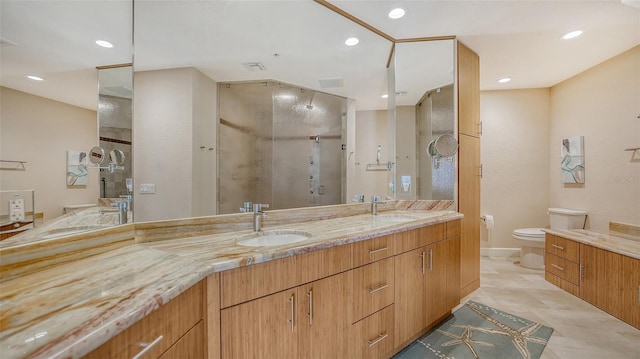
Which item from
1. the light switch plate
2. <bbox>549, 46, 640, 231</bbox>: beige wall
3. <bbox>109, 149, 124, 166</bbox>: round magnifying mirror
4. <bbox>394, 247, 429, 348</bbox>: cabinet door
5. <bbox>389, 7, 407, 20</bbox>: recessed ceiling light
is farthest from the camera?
<bbox>549, 46, 640, 231</bbox>: beige wall

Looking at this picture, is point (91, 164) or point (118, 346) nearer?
point (118, 346)

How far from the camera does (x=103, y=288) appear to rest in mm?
742

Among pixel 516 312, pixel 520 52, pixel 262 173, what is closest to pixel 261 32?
pixel 262 173

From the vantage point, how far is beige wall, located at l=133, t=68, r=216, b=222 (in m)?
1.36

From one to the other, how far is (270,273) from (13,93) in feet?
3.56

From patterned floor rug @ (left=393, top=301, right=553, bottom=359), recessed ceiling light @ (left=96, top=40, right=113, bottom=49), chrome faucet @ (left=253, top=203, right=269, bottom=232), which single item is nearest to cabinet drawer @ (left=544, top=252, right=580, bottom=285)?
patterned floor rug @ (left=393, top=301, right=553, bottom=359)

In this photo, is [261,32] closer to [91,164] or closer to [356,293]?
[91,164]

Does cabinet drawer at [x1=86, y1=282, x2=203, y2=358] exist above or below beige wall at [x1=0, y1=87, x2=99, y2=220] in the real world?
below

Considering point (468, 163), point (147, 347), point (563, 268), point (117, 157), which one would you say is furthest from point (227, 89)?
point (563, 268)

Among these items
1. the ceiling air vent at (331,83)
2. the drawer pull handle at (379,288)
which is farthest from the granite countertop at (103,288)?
the ceiling air vent at (331,83)

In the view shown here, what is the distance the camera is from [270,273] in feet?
3.69

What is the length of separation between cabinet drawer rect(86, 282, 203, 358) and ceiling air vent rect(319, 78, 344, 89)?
1.74 meters

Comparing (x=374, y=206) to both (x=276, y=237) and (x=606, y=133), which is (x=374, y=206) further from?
(x=606, y=133)

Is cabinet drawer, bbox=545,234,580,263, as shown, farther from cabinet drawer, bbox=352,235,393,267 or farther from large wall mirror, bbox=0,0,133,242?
large wall mirror, bbox=0,0,133,242
